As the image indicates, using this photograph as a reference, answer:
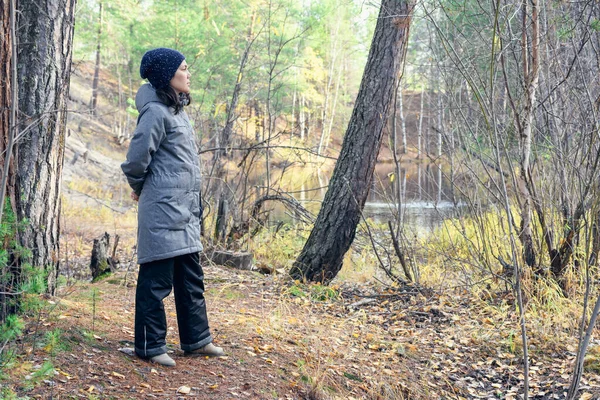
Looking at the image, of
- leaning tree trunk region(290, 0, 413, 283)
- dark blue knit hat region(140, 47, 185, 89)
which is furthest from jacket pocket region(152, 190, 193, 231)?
leaning tree trunk region(290, 0, 413, 283)

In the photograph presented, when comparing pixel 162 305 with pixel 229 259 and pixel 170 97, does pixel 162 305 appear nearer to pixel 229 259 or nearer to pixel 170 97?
pixel 170 97

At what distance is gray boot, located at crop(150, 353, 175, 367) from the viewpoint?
11.1ft

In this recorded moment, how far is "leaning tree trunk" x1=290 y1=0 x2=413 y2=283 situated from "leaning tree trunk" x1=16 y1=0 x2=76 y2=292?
325 cm

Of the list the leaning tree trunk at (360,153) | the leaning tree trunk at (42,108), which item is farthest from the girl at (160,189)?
the leaning tree trunk at (360,153)

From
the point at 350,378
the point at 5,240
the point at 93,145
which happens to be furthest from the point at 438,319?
the point at 93,145

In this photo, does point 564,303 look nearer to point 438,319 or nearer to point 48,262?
point 438,319

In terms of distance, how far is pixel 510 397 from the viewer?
4168 millimetres

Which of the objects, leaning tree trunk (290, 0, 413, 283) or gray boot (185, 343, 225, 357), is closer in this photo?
gray boot (185, 343, 225, 357)

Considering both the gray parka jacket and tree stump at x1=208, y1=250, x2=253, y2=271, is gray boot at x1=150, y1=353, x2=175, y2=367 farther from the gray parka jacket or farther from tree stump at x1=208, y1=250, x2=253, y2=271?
tree stump at x1=208, y1=250, x2=253, y2=271

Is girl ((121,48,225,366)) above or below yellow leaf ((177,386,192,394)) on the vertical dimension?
above

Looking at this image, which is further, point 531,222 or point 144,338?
point 531,222

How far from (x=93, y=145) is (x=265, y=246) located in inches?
695

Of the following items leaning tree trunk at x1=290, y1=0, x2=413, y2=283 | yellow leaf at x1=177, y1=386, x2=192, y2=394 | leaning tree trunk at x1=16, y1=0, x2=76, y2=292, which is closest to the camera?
yellow leaf at x1=177, y1=386, x2=192, y2=394

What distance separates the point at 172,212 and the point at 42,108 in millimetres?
1134
